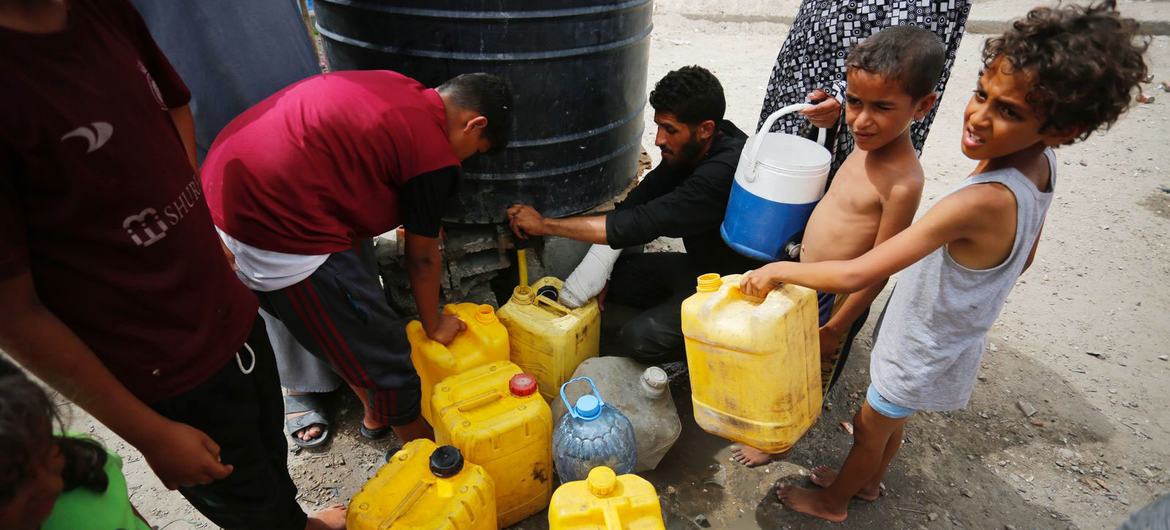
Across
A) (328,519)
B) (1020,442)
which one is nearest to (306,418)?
(328,519)

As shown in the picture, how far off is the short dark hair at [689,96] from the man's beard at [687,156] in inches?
3.9

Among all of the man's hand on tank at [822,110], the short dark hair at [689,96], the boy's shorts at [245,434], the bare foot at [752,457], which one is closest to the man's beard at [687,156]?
the short dark hair at [689,96]

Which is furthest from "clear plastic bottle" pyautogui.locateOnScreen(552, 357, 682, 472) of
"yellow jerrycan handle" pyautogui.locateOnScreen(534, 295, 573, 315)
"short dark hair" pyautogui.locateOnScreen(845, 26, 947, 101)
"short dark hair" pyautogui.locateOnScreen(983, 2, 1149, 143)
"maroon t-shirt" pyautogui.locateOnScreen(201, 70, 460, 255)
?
"short dark hair" pyautogui.locateOnScreen(983, 2, 1149, 143)

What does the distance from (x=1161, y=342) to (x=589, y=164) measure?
3.27 metres

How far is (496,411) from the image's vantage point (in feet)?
6.95

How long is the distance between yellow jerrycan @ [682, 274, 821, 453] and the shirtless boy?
1.11 feet

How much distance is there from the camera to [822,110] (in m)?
2.42

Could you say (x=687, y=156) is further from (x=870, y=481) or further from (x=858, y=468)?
(x=870, y=481)

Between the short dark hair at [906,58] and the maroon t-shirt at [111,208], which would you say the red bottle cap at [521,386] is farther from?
the short dark hair at [906,58]

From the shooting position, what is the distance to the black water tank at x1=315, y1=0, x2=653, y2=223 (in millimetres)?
2311

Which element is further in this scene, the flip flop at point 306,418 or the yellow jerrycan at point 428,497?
the flip flop at point 306,418

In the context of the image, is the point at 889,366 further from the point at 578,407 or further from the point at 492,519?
the point at 492,519

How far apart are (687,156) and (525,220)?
0.76 m

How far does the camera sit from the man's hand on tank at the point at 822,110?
2.41m
